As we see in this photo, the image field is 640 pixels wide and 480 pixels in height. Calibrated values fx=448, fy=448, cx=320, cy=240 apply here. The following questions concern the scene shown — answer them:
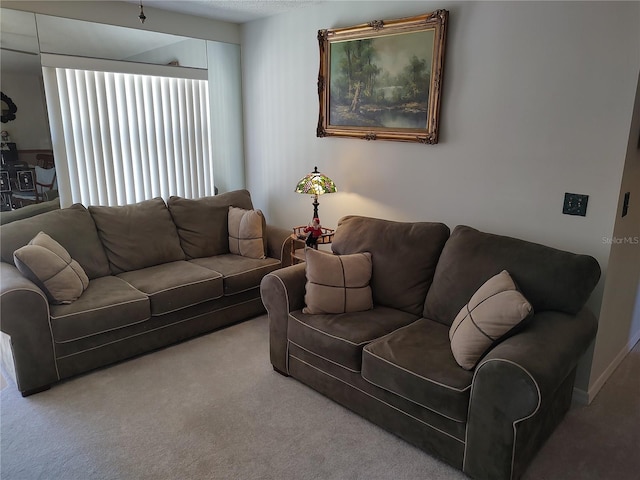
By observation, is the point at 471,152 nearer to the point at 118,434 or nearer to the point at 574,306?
the point at 574,306

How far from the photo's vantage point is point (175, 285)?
10.4ft

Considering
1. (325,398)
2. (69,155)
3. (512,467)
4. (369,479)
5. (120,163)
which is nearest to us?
(512,467)

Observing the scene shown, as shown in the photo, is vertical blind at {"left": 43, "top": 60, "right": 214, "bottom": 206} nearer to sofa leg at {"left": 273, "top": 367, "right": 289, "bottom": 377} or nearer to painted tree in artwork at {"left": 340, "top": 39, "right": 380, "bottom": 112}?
painted tree in artwork at {"left": 340, "top": 39, "right": 380, "bottom": 112}

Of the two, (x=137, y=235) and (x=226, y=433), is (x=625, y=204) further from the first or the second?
(x=137, y=235)

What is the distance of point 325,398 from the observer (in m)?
2.65

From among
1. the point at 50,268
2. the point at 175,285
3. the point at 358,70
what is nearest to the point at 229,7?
the point at 358,70

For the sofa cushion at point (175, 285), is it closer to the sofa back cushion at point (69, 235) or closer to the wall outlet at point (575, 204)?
the sofa back cushion at point (69, 235)

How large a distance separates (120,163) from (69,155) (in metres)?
0.43

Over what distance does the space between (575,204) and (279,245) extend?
224cm

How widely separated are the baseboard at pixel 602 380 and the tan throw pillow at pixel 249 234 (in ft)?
8.11

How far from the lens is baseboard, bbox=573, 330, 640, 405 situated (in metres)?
2.63

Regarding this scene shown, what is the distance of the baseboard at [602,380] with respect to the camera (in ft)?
8.62

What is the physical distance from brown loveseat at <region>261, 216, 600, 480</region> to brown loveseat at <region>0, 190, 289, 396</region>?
761 mm

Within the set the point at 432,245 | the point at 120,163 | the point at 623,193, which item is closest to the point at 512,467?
the point at 432,245
